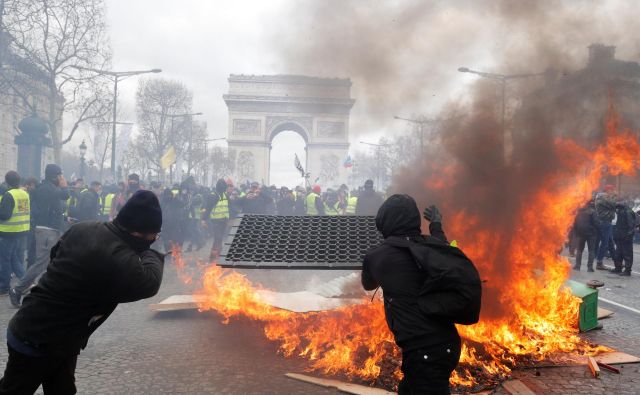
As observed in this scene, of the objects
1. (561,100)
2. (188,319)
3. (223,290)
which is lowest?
(188,319)

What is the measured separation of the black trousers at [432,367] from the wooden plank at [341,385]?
130cm

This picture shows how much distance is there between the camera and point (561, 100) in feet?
19.8

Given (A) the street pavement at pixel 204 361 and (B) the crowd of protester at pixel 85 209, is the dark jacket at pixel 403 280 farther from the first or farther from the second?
(B) the crowd of protester at pixel 85 209

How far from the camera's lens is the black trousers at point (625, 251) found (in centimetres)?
1060

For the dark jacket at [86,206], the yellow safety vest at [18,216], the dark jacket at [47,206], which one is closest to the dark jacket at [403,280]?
the yellow safety vest at [18,216]

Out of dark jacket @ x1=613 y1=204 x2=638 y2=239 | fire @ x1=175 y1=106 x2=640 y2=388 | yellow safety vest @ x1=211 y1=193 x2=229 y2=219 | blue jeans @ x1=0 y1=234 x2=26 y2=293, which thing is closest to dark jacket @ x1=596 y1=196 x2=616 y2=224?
dark jacket @ x1=613 y1=204 x2=638 y2=239

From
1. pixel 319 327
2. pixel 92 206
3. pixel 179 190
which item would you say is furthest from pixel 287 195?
pixel 319 327

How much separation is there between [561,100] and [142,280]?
5.50 metres

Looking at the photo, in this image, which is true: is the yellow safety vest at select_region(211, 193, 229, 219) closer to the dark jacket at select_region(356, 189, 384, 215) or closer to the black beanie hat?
the dark jacket at select_region(356, 189, 384, 215)

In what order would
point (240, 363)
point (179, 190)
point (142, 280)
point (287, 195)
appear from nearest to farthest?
point (142, 280)
point (240, 363)
point (179, 190)
point (287, 195)

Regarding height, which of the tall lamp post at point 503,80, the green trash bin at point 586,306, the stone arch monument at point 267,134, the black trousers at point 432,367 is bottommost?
the green trash bin at point 586,306

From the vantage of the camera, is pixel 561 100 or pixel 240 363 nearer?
pixel 240 363

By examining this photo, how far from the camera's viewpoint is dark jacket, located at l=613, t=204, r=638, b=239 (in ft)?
34.7

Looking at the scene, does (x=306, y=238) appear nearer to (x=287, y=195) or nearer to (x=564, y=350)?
(x=564, y=350)
